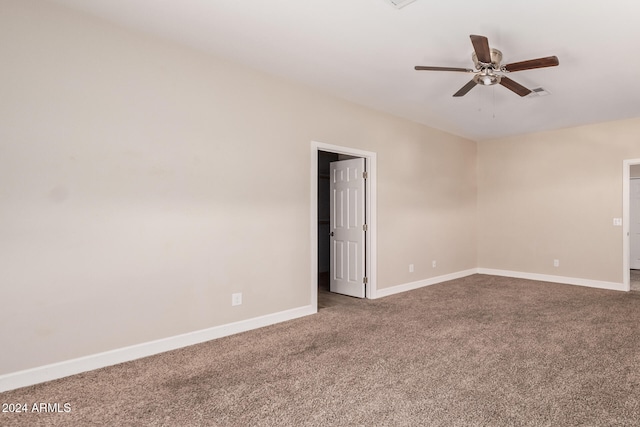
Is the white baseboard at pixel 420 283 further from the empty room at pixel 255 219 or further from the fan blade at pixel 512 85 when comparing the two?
the fan blade at pixel 512 85

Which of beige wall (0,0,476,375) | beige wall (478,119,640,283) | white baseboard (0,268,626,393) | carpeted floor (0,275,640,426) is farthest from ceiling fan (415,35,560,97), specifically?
→ beige wall (478,119,640,283)

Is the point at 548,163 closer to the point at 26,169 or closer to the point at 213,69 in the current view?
the point at 213,69

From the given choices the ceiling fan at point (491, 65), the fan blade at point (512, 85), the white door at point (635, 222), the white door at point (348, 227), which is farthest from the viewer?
the white door at point (635, 222)

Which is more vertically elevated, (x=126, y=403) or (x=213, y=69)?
(x=213, y=69)

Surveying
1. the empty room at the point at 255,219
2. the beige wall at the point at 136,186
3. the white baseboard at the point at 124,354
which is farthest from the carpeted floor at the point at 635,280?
the white baseboard at the point at 124,354

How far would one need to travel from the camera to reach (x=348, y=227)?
210 inches

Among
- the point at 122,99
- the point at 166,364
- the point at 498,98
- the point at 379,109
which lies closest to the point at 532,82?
the point at 498,98

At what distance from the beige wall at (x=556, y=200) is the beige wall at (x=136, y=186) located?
3.95 meters

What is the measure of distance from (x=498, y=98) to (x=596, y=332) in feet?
9.40

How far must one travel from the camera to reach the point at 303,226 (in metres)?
4.25

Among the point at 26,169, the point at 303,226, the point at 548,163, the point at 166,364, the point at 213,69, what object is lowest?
the point at 166,364

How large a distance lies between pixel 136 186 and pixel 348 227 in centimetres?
303

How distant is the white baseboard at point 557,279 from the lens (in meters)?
5.76

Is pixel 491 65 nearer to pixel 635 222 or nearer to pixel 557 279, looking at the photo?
pixel 557 279
